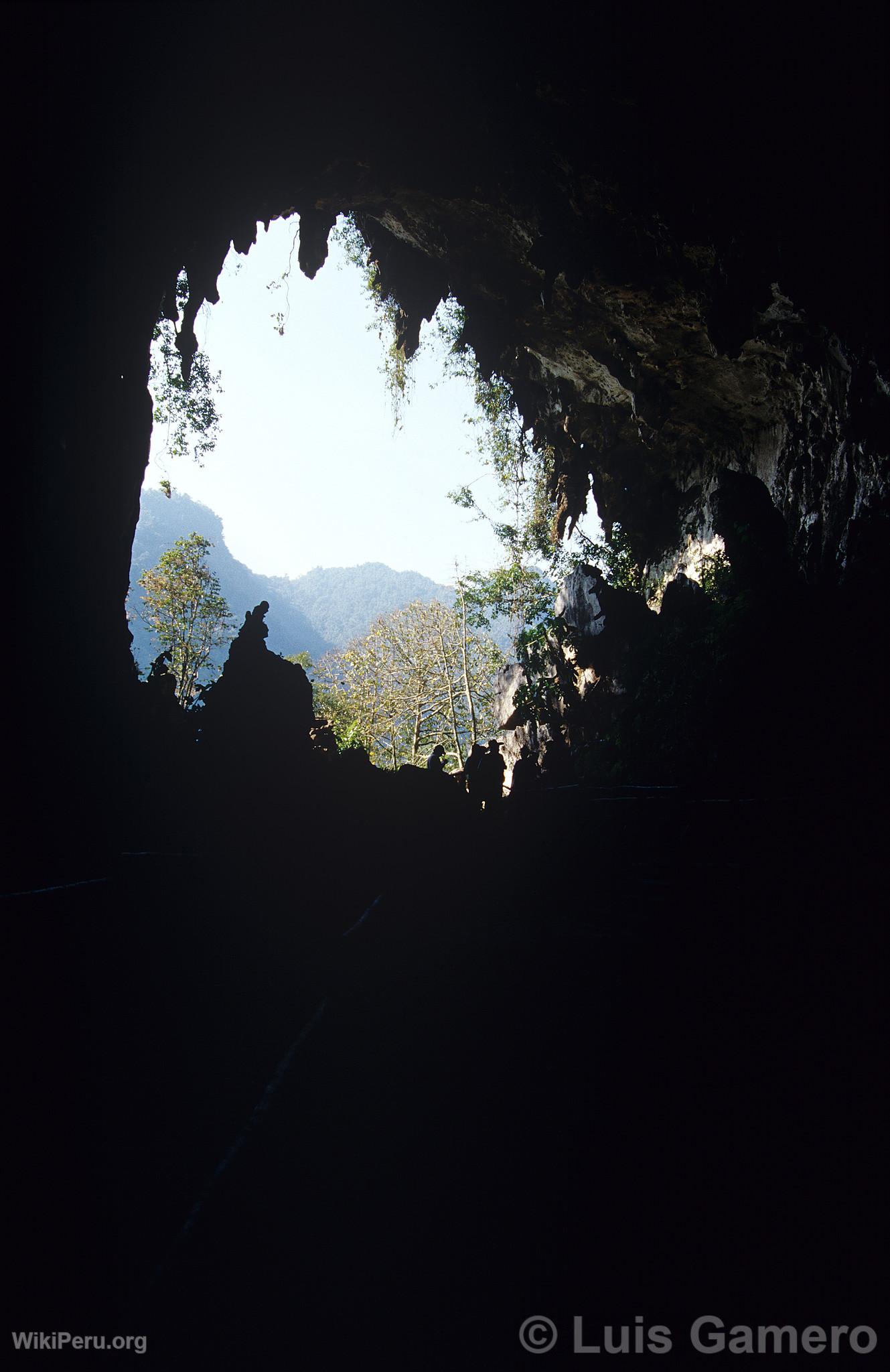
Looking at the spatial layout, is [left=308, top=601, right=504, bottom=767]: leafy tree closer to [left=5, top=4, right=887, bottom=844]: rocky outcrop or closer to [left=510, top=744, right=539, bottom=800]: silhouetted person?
[left=510, top=744, right=539, bottom=800]: silhouetted person

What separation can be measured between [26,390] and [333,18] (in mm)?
6508

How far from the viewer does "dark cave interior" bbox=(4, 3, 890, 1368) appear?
1937mm

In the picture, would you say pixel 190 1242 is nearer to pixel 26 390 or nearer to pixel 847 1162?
pixel 847 1162

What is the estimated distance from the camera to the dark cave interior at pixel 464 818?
1.94 metres

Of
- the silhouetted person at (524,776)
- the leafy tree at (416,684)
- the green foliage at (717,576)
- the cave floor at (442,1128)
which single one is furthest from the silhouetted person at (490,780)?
the leafy tree at (416,684)

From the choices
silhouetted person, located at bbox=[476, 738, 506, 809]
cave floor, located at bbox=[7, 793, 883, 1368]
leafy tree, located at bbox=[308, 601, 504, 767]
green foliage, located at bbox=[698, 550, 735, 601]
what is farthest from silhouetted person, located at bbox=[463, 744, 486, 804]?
leafy tree, located at bbox=[308, 601, 504, 767]

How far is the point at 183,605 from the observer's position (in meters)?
26.2

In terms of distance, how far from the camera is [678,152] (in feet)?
22.9

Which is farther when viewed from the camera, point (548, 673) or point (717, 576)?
point (548, 673)

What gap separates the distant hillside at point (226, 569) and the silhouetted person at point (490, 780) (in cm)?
12644

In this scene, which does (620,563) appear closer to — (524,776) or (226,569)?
(524,776)

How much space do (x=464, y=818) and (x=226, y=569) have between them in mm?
165336

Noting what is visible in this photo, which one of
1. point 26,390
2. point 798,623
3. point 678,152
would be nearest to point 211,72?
point 26,390

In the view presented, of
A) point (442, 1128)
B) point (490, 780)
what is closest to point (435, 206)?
point (490, 780)
